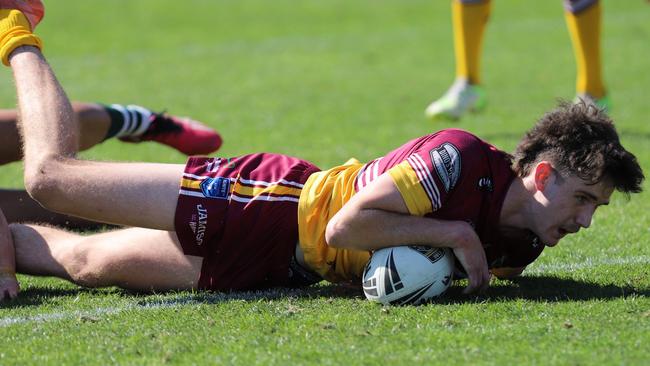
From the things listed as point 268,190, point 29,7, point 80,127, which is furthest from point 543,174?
point 80,127

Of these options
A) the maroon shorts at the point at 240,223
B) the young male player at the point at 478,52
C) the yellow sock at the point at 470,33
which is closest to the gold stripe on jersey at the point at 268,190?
the maroon shorts at the point at 240,223

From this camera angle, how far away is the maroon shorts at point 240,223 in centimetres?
496

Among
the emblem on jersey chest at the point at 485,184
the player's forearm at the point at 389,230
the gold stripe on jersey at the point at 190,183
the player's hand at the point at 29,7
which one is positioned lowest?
the player's forearm at the point at 389,230

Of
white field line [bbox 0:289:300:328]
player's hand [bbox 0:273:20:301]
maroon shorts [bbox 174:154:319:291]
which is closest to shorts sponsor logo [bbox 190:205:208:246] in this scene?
maroon shorts [bbox 174:154:319:291]

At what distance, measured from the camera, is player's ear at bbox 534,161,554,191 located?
4727 millimetres

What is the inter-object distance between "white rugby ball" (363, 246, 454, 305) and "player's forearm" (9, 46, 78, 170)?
5.08 ft

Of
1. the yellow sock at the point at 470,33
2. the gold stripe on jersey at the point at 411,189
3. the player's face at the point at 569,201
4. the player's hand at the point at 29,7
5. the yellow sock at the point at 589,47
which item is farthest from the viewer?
the yellow sock at the point at 470,33

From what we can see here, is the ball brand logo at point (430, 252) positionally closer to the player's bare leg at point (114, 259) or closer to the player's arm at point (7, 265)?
the player's bare leg at point (114, 259)

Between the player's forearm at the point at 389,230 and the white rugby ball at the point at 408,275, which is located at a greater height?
the player's forearm at the point at 389,230

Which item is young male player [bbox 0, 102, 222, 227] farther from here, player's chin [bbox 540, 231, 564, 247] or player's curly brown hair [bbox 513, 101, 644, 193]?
player's chin [bbox 540, 231, 564, 247]

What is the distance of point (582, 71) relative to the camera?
32.6 ft

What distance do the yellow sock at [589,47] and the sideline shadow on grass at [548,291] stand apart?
16.5 feet

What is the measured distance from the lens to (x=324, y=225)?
489 cm

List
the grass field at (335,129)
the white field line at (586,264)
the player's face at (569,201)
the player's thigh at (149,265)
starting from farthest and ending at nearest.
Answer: the white field line at (586,264)
the player's thigh at (149,265)
the player's face at (569,201)
the grass field at (335,129)
